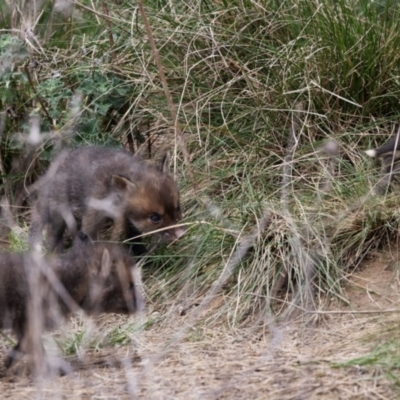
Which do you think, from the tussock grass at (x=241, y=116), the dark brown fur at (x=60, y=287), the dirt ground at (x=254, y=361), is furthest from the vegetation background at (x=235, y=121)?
the dark brown fur at (x=60, y=287)

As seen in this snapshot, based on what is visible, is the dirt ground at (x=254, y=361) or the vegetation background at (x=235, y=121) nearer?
the dirt ground at (x=254, y=361)

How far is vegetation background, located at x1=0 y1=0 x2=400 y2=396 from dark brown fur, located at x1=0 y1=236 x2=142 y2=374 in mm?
461

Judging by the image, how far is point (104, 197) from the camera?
763 cm

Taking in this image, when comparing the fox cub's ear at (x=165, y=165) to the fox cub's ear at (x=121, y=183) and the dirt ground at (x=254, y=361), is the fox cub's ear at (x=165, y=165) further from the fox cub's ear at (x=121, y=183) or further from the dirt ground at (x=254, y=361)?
the dirt ground at (x=254, y=361)

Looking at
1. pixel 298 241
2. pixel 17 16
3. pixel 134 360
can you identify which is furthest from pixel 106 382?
pixel 17 16

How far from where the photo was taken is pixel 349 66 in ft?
25.5

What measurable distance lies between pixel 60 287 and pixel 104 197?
→ 193cm

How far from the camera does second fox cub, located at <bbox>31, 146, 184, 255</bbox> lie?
7.43 metres

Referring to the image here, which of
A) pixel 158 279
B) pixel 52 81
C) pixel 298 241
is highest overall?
pixel 52 81

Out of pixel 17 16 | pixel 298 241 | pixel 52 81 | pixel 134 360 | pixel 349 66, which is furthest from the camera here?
pixel 17 16

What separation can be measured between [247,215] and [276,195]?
0.45m

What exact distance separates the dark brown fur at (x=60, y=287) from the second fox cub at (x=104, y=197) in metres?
1.02

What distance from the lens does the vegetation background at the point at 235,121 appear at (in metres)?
6.57

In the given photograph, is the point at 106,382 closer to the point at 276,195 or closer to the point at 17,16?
the point at 276,195
